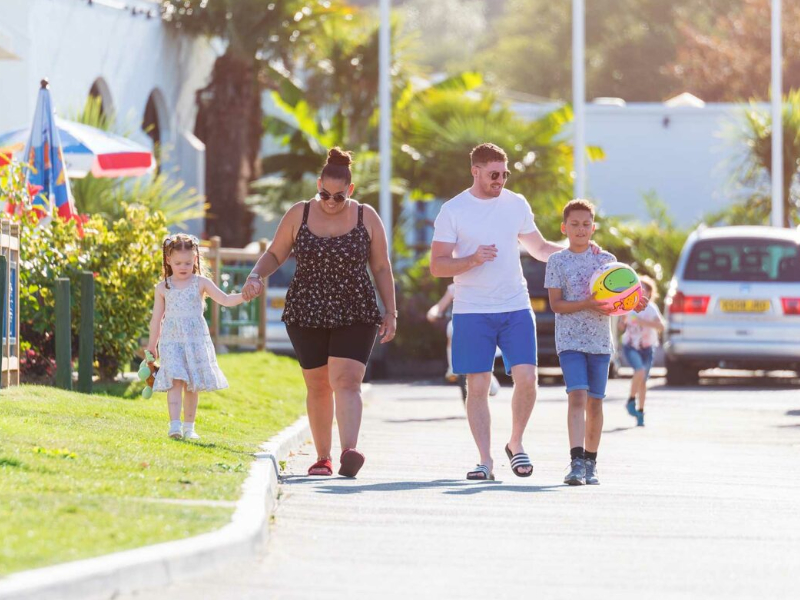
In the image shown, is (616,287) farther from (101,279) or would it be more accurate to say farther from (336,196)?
(101,279)

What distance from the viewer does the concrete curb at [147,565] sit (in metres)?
5.52

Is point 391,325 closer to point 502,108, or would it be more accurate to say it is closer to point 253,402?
point 253,402

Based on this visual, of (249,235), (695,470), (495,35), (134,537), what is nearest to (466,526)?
(134,537)

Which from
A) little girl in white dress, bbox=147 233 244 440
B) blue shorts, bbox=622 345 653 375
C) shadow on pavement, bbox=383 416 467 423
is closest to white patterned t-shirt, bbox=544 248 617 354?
little girl in white dress, bbox=147 233 244 440

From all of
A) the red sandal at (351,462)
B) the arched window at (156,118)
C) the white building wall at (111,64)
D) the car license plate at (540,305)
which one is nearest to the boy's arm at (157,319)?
the red sandal at (351,462)

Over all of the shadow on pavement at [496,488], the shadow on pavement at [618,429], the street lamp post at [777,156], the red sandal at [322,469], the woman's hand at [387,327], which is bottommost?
the shadow on pavement at [618,429]

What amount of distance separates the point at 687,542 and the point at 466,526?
0.99m

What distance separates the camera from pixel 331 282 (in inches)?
388

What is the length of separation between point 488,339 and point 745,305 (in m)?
11.7

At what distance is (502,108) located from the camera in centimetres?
3234

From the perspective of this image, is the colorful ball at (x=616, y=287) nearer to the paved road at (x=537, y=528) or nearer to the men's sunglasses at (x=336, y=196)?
the paved road at (x=537, y=528)

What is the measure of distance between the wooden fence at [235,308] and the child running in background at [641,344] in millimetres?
5236

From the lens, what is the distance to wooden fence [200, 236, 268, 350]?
65.4 ft

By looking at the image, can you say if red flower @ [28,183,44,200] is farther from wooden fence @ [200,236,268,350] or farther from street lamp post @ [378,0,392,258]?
street lamp post @ [378,0,392,258]
